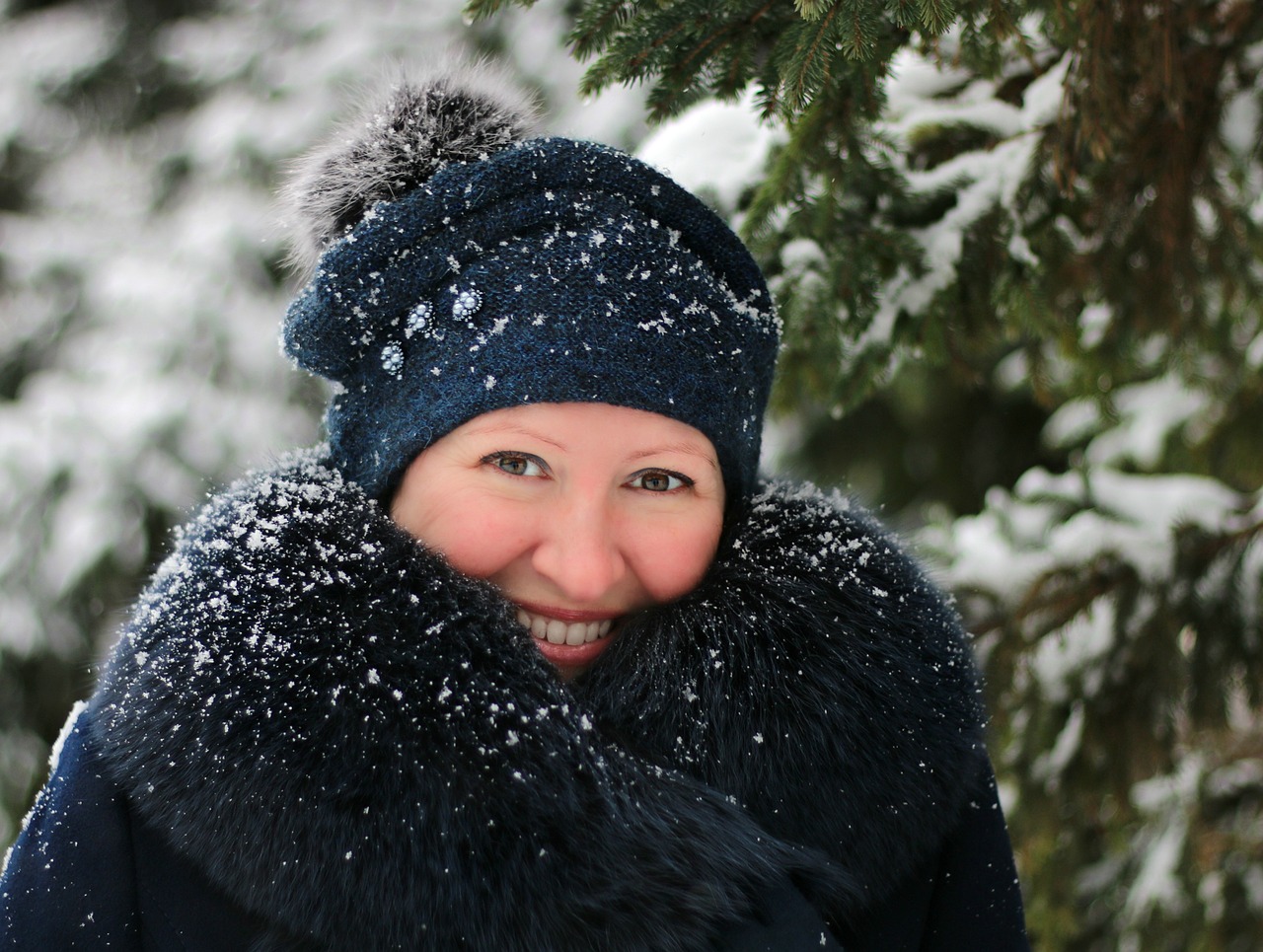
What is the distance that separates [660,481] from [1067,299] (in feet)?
4.11

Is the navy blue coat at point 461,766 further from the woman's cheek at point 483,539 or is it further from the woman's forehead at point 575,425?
the woman's forehead at point 575,425

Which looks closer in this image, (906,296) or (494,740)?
(494,740)

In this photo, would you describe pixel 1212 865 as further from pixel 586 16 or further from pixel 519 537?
pixel 586 16

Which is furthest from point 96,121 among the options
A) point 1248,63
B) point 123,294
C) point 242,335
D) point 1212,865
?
point 1212,865

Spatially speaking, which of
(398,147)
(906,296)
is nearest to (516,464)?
(398,147)

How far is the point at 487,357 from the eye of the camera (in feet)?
5.40

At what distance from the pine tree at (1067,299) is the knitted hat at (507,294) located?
215mm

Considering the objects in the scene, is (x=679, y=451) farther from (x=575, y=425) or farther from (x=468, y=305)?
(x=468, y=305)

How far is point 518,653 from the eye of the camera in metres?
1.60

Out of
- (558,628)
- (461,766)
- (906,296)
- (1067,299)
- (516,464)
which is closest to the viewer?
(461,766)

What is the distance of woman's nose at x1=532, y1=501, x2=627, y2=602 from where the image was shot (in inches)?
65.6

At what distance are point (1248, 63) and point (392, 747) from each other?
219 cm

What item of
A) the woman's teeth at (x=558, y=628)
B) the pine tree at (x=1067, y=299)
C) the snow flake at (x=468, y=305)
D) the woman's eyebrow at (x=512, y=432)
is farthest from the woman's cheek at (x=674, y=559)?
the pine tree at (x=1067, y=299)

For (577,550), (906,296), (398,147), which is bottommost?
(577,550)
